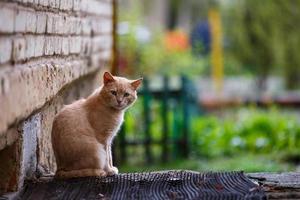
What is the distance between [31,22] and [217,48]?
15508 millimetres

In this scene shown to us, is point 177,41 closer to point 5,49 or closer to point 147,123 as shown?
point 147,123

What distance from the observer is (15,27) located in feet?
11.4

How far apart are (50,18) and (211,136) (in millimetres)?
6862

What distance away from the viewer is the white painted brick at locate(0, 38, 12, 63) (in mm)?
3215

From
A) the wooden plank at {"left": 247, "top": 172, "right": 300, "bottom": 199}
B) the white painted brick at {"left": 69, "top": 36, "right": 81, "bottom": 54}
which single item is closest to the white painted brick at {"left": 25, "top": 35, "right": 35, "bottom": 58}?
the wooden plank at {"left": 247, "top": 172, "right": 300, "bottom": 199}

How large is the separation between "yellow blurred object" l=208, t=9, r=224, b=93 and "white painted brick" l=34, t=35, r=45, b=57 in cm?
1416

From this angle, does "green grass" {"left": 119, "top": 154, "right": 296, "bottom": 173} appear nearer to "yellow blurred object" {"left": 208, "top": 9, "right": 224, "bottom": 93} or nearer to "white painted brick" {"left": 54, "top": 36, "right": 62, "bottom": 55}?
"white painted brick" {"left": 54, "top": 36, "right": 62, "bottom": 55}

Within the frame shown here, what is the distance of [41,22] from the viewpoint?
165 inches

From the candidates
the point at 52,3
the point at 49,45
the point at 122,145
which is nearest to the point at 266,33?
the point at 122,145

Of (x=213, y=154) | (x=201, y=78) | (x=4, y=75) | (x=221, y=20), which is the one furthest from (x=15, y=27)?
(x=201, y=78)

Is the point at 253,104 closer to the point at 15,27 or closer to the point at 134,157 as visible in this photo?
the point at 134,157

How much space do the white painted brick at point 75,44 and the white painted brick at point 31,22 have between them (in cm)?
153

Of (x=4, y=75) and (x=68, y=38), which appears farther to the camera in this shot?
(x=68, y=38)

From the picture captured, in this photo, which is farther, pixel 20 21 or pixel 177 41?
pixel 177 41
